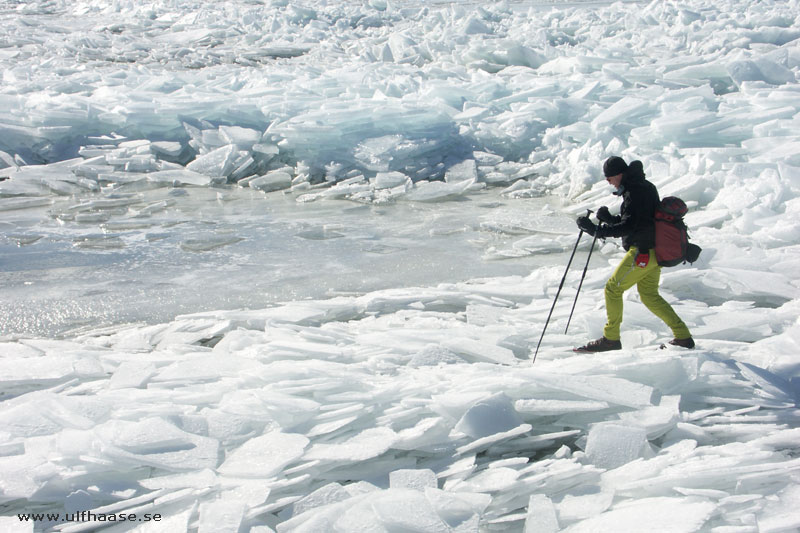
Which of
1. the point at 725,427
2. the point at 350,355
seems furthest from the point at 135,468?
the point at 725,427

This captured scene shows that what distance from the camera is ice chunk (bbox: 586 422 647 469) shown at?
8.98 feet

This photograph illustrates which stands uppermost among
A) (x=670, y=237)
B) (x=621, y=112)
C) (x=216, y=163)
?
(x=621, y=112)

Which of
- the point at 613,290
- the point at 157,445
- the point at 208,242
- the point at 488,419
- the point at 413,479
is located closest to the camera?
the point at 413,479

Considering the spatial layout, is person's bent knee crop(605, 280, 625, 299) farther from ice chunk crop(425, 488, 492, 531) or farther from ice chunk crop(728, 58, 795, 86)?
ice chunk crop(728, 58, 795, 86)

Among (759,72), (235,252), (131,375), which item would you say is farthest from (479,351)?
(759,72)

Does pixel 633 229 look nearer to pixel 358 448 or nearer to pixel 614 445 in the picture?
pixel 614 445

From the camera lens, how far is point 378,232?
21.4 ft

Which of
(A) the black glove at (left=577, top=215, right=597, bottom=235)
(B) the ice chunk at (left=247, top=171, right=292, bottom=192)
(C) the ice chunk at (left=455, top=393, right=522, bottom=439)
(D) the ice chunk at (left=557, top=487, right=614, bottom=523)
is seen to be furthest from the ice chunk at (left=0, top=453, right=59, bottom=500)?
(B) the ice chunk at (left=247, top=171, right=292, bottom=192)

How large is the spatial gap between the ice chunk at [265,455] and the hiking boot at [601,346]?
180 centimetres

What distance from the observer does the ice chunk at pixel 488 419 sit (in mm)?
2885

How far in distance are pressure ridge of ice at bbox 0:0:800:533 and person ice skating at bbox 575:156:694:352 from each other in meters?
0.34

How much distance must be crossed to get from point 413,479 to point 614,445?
881 mm

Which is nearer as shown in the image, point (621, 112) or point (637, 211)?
point (637, 211)

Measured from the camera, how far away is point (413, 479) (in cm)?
261
